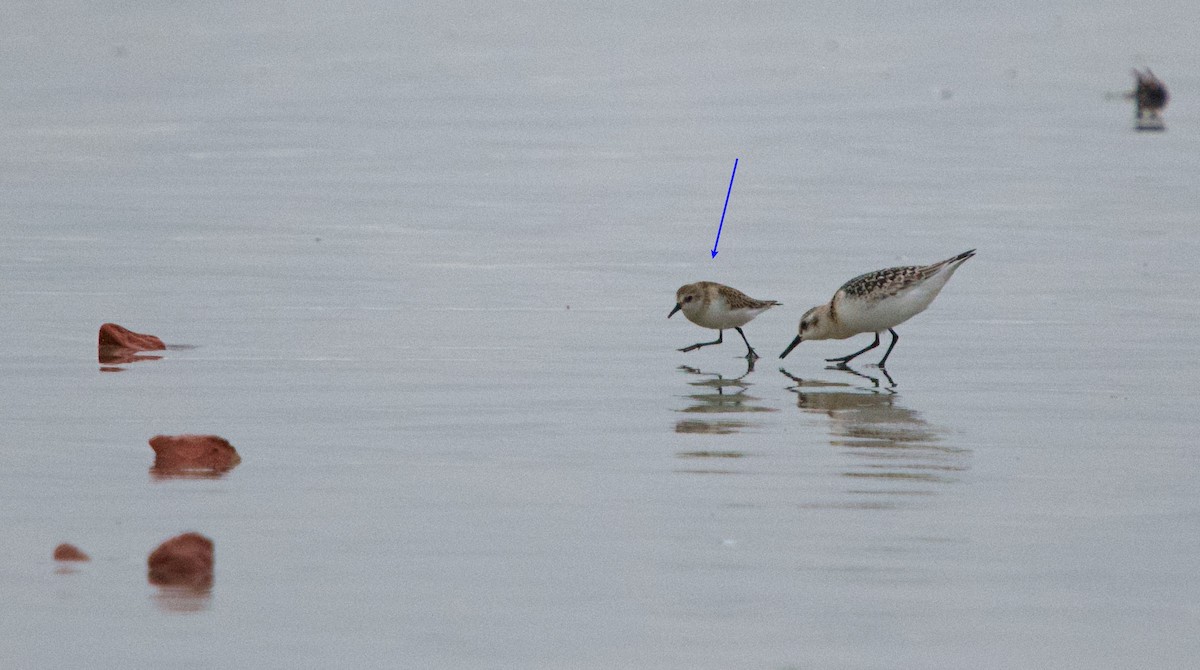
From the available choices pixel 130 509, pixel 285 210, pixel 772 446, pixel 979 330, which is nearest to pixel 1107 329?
pixel 979 330

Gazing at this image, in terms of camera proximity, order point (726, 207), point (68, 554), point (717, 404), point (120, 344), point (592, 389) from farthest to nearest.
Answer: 1. point (726, 207)
2. point (120, 344)
3. point (592, 389)
4. point (717, 404)
5. point (68, 554)

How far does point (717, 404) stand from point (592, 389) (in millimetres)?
613

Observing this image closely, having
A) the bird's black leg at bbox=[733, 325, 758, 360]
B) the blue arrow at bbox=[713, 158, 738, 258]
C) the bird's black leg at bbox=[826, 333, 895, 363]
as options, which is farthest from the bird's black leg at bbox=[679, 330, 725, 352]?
the blue arrow at bbox=[713, 158, 738, 258]

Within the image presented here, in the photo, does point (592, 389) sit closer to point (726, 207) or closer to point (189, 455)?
point (189, 455)

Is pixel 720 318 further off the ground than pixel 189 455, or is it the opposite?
pixel 720 318

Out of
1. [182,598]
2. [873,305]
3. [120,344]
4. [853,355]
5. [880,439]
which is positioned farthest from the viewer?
[853,355]

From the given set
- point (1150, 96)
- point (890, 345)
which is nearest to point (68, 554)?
point (890, 345)

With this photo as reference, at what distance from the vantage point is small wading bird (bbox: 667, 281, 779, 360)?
464 inches

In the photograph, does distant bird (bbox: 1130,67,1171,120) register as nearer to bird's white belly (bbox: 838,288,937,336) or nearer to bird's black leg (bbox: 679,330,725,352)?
bird's black leg (bbox: 679,330,725,352)

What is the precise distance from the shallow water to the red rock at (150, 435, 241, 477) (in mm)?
130

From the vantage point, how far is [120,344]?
36.5ft

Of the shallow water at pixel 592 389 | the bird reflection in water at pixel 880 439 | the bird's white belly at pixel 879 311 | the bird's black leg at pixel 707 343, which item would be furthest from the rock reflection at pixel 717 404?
the bird's white belly at pixel 879 311

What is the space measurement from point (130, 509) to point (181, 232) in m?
8.96

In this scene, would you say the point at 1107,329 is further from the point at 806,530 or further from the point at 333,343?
the point at 806,530
